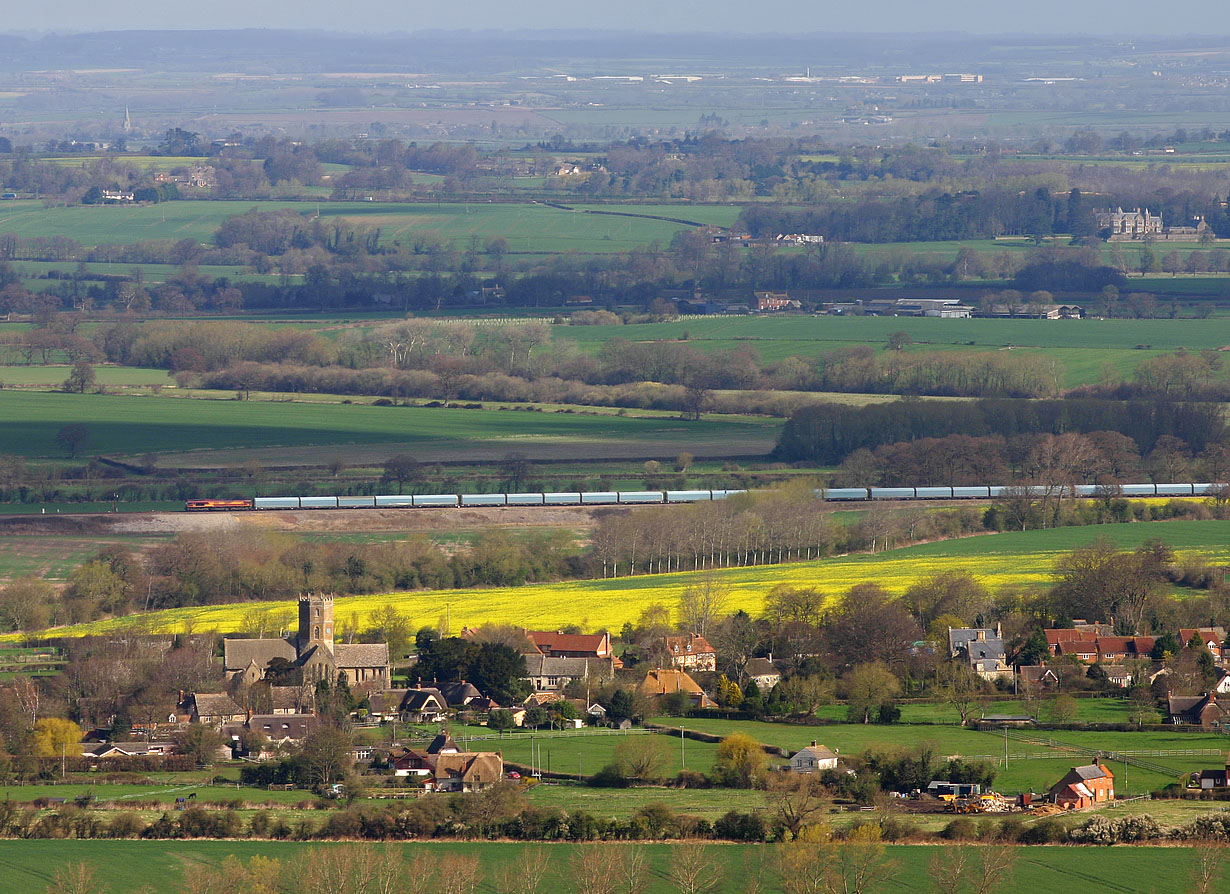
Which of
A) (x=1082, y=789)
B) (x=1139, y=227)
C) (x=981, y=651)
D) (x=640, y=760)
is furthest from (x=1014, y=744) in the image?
(x=1139, y=227)

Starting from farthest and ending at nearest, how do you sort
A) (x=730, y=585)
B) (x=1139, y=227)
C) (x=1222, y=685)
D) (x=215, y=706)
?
(x=1139, y=227), (x=730, y=585), (x=1222, y=685), (x=215, y=706)

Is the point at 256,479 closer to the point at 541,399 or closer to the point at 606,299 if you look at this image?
the point at 541,399

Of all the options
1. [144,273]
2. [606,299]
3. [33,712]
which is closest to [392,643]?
[33,712]

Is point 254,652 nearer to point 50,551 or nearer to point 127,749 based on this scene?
point 127,749

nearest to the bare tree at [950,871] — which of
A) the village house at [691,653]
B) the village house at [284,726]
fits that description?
the village house at [284,726]

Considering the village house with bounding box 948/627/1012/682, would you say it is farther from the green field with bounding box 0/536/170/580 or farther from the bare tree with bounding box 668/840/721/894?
the green field with bounding box 0/536/170/580

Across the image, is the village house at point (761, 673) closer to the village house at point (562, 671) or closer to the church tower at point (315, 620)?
the village house at point (562, 671)
